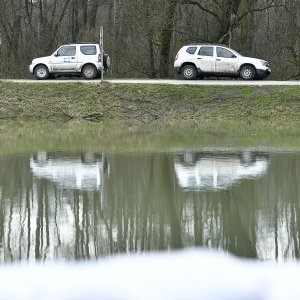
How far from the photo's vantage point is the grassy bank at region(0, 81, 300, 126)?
24562 mm

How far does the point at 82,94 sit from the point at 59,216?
17624 mm

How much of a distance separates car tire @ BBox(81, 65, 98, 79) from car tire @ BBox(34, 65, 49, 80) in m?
1.74

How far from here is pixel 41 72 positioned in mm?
32156

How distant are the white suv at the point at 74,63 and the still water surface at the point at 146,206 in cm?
1790

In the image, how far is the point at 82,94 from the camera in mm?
26172

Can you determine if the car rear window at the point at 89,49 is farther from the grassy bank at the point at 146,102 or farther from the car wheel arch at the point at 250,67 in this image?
the car wheel arch at the point at 250,67

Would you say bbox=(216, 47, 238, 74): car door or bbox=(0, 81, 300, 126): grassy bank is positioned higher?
bbox=(216, 47, 238, 74): car door

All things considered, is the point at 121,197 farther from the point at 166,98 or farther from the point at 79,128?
the point at 166,98

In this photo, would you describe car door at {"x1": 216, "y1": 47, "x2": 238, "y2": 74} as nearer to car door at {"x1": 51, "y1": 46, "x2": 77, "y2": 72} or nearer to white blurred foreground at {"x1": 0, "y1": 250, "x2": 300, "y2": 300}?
car door at {"x1": 51, "y1": 46, "x2": 77, "y2": 72}

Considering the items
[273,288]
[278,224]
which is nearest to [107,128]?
[278,224]

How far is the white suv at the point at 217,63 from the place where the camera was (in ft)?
100

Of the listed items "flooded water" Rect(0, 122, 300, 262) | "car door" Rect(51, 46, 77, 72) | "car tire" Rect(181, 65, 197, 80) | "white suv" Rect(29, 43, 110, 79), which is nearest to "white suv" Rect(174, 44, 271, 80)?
"car tire" Rect(181, 65, 197, 80)

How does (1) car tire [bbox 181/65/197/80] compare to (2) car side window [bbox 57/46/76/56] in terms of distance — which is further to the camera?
(2) car side window [bbox 57/46/76/56]

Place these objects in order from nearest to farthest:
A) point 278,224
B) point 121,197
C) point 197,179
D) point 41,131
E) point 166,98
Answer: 1. point 278,224
2. point 121,197
3. point 197,179
4. point 41,131
5. point 166,98
